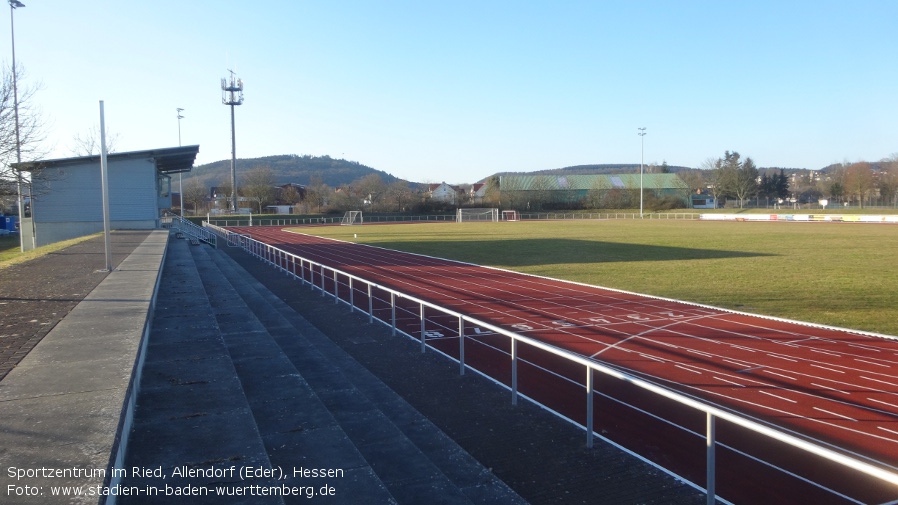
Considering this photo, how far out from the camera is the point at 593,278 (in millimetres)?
22219

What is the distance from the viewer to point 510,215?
94438 millimetres

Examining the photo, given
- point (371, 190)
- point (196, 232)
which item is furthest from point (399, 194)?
point (196, 232)

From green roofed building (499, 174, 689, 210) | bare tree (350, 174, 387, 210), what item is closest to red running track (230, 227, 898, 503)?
bare tree (350, 174, 387, 210)

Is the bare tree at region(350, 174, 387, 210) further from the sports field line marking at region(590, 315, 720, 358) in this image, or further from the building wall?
the sports field line marking at region(590, 315, 720, 358)

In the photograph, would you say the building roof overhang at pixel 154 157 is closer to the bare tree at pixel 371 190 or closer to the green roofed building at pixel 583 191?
the bare tree at pixel 371 190

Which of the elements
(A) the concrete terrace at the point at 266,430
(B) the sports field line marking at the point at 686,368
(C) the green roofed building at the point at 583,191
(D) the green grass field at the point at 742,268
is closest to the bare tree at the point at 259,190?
(C) the green roofed building at the point at 583,191

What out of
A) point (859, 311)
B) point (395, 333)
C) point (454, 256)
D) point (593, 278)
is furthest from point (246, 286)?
point (859, 311)

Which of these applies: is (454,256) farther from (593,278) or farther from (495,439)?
(495,439)

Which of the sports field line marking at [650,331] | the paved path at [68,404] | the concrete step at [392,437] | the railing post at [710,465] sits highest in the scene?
the paved path at [68,404]

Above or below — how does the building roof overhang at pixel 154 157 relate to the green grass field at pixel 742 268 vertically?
above

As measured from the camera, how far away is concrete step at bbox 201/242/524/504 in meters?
5.18

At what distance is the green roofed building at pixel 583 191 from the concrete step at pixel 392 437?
93.7 metres

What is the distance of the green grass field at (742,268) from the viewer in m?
16.0

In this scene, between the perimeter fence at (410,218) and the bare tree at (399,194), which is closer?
the perimeter fence at (410,218)
